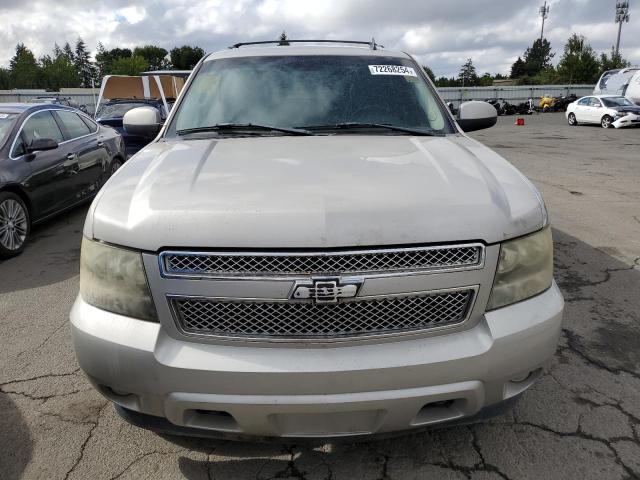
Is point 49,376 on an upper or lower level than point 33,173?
lower

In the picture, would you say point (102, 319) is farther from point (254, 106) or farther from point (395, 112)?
point (395, 112)

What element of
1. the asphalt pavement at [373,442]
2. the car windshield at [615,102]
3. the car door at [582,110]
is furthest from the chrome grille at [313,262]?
the car door at [582,110]

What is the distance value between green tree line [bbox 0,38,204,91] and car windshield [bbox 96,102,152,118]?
57.1m

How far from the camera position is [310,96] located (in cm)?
318

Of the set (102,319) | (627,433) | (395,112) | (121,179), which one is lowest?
(627,433)

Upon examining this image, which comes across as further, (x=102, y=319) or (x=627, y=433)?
(x=627, y=433)

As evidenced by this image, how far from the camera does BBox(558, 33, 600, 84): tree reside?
6303 centimetres

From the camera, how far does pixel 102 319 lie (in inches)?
76.1

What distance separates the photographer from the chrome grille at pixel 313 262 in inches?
69.4

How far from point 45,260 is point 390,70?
161 inches

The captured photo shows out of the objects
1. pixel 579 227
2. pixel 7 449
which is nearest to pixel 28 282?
pixel 7 449

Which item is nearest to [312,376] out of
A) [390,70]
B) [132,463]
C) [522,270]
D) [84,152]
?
[522,270]

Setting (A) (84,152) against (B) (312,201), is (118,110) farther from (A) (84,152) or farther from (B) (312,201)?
(B) (312,201)

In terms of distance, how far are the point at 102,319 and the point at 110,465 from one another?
819 millimetres
